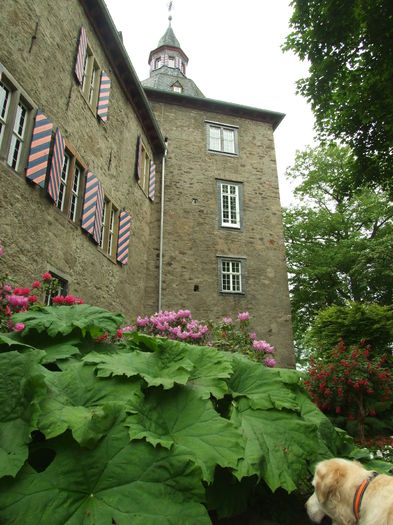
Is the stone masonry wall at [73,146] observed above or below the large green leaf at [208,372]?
above

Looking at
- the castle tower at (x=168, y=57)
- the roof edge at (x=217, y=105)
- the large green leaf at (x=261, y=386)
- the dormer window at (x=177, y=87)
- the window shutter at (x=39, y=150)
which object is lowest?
the large green leaf at (x=261, y=386)

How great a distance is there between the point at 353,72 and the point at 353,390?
31.5 feet

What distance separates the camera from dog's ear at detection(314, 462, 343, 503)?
79.4 inches

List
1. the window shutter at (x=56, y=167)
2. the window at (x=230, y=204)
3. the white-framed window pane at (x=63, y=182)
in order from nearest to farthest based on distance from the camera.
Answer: the window shutter at (x=56, y=167) → the white-framed window pane at (x=63, y=182) → the window at (x=230, y=204)

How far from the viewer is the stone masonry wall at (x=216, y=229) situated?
16.2 m

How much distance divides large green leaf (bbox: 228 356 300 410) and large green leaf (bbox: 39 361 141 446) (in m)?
0.76

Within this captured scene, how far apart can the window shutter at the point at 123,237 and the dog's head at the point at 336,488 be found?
10977mm

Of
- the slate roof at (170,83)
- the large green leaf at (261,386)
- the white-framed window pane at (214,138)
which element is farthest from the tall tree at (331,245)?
the large green leaf at (261,386)

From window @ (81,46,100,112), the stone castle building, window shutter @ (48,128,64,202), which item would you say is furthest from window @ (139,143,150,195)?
window shutter @ (48,128,64,202)

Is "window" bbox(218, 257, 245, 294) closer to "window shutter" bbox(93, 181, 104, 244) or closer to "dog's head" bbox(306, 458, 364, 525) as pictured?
"window shutter" bbox(93, 181, 104, 244)

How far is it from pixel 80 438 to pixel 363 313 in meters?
9.43

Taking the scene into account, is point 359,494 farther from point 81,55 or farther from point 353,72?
point 353,72

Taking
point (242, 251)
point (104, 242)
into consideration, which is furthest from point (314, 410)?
point (242, 251)

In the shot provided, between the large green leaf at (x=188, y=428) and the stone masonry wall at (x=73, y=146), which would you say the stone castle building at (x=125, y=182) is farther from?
A: the large green leaf at (x=188, y=428)
